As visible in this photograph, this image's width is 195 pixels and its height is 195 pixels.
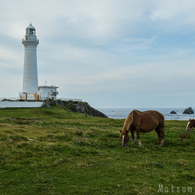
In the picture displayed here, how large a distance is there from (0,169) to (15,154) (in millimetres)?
1804

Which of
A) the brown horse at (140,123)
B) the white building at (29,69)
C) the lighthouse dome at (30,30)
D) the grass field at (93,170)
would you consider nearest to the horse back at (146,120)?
the brown horse at (140,123)

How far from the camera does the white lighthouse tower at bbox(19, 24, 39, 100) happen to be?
193 feet

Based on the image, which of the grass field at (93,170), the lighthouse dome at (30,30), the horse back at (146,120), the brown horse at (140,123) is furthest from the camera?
the lighthouse dome at (30,30)

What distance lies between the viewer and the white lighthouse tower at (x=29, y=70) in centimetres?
5897

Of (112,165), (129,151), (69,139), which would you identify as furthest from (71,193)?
(69,139)

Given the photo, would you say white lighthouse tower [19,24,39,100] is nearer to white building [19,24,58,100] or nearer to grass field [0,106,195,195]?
white building [19,24,58,100]

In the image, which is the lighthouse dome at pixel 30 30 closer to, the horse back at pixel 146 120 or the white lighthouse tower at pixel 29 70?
the white lighthouse tower at pixel 29 70

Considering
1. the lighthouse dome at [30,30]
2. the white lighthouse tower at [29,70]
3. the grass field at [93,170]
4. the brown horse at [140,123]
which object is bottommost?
the grass field at [93,170]

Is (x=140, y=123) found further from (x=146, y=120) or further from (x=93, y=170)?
(x=93, y=170)

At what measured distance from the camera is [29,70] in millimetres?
59031

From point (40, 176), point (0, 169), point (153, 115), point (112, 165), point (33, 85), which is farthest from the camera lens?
point (33, 85)

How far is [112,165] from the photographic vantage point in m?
9.16

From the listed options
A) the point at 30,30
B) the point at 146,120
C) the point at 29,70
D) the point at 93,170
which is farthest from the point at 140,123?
the point at 30,30

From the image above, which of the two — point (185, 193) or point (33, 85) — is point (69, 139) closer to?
point (185, 193)
